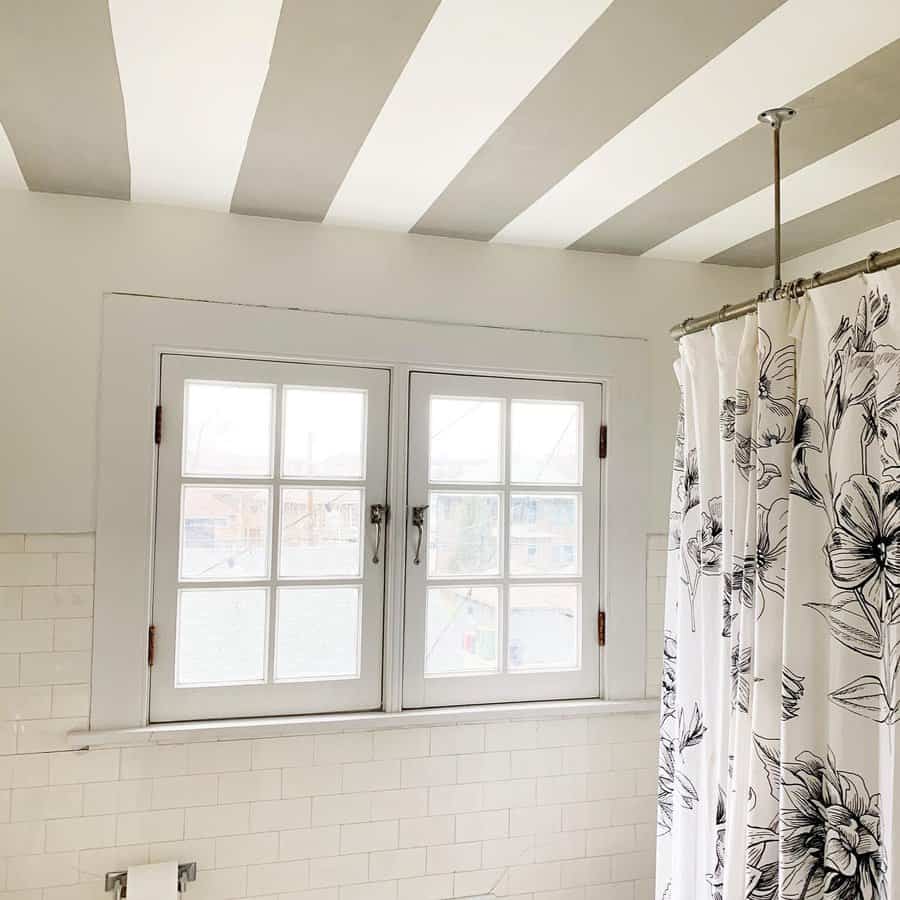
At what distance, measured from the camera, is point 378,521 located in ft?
6.98

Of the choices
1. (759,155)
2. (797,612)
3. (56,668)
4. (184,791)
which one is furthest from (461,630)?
(759,155)

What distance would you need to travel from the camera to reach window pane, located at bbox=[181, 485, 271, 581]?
201cm

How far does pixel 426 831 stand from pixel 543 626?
629 mm

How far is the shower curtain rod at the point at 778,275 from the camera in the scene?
1.12m

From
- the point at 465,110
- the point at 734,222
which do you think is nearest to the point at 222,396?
the point at 465,110

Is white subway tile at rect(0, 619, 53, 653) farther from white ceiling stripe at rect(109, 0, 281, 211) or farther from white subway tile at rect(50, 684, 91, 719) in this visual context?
white ceiling stripe at rect(109, 0, 281, 211)

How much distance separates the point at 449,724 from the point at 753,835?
3.40 feet

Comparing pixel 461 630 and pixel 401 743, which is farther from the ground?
pixel 461 630

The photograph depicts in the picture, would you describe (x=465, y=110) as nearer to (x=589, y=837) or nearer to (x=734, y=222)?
(x=734, y=222)

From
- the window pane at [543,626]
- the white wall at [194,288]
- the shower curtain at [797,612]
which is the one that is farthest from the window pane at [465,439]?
the shower curtain at [797,612]

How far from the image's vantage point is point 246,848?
1.99m

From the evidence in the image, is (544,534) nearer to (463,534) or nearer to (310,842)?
(463,534)

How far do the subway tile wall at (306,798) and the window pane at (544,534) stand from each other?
0.26 meters

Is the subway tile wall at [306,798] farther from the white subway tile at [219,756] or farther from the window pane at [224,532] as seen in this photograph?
the window pane at [224,532]
